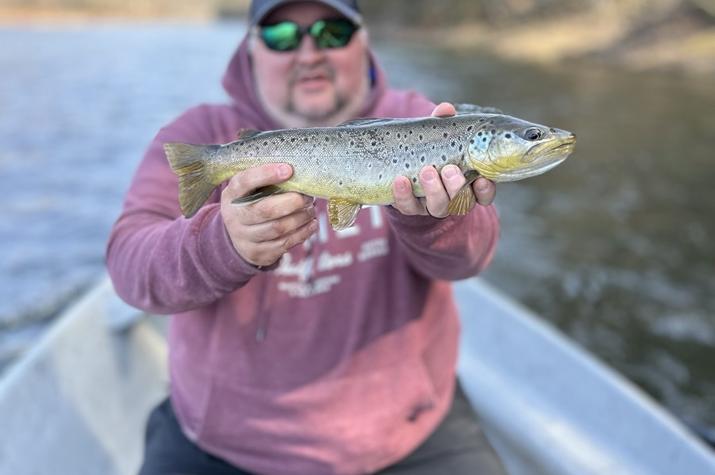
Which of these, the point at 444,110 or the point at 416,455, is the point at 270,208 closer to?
the point at 444,110

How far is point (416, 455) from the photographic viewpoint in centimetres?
287

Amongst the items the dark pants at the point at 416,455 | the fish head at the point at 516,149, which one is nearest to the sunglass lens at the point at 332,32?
the fish head at the point at 516,149

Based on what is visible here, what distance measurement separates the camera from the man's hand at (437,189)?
195cm

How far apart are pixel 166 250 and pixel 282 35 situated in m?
1.25

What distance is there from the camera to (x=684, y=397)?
6.13 meters

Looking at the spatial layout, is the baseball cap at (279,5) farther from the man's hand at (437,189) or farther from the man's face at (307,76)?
the man's hand at (437,189)

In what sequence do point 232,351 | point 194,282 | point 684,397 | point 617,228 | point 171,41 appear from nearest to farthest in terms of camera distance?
1. point 194,282
2. point 232,351
3. point 684,397
4. point 617,228
5. point 171,41

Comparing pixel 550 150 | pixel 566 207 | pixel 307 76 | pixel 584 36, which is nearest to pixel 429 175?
pixel 550 150

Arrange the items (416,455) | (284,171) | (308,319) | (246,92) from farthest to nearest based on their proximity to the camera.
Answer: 1. (246,92)
2. (416,455)
3. (308,319)
4. (284,171)

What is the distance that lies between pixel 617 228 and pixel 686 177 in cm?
437

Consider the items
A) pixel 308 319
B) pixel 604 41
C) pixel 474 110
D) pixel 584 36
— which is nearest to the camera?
pixel 474 110

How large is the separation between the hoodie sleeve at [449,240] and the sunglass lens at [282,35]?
2.41ft

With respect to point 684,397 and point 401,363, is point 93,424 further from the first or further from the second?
point 684,397

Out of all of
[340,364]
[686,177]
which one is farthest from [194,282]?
[686,177]
